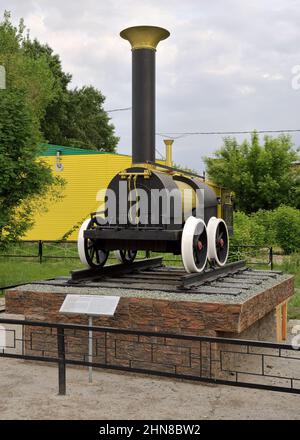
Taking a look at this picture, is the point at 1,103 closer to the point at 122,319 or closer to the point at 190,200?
the point at 190,200

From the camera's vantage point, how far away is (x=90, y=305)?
20.3 feet

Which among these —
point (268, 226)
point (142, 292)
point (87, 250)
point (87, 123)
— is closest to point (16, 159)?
point (87, 250)

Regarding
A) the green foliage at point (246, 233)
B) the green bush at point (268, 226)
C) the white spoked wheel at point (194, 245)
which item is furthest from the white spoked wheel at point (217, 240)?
the green bush at point (268, 226)

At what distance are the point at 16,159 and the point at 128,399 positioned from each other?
7092 millimetres

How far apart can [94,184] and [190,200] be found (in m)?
15.2

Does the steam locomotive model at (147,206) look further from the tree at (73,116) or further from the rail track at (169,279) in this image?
the tree at (73,116)

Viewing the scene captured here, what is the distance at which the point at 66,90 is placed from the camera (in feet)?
140

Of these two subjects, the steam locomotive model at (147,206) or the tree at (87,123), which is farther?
the tree at (87,123)

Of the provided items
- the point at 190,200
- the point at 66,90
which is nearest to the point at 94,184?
the point at 190,200

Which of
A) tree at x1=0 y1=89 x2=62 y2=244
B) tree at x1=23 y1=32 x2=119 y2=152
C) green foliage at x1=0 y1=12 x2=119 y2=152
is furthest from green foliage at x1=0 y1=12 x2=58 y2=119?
tree at x1=0 y1=89 x2=62 y2=244

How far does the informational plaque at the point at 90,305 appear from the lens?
20.0 feet

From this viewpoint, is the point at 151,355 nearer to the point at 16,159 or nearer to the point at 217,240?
the point at 217,240

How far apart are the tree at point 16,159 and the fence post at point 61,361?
6.02 meters
